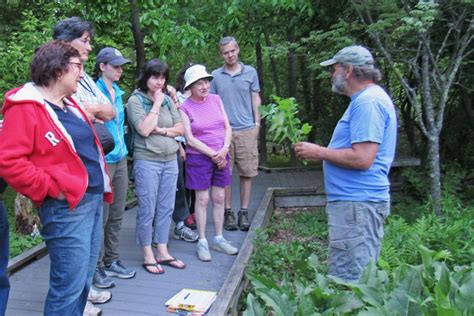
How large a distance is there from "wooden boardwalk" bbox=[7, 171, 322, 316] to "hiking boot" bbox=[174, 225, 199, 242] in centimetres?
6

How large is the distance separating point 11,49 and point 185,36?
7.74ft

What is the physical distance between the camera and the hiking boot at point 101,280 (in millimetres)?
4027

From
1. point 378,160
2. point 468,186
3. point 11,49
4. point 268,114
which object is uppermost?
point 11,49

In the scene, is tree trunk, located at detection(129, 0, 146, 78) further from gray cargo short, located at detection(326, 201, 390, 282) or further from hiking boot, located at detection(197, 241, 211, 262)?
gray cargo short, located at detection(326, 201, 390, 282)

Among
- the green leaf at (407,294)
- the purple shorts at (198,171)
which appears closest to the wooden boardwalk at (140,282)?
the purple shorts at (198,171)

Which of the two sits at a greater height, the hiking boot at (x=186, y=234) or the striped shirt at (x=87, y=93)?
the striped shirt at (x=87, y=93)

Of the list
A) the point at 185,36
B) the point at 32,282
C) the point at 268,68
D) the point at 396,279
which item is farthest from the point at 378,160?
the point at 268,68

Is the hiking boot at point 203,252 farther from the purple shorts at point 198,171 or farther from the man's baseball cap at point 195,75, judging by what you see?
the man's baseball cap at point 195,75

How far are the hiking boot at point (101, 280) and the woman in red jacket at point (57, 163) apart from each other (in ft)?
3.33

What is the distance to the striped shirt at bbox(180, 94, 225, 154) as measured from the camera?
15.7ft

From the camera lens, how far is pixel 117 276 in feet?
14.1

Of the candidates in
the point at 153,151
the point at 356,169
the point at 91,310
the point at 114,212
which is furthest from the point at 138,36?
the point at 356,169

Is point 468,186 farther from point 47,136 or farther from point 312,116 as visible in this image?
point 47,136

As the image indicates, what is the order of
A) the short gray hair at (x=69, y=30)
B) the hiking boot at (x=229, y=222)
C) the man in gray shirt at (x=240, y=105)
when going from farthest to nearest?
the hiking boot at (x=229, y=222) → the man in gray shirt at (x=240, y=105) → the short gray hair at (x=69, y=30)
